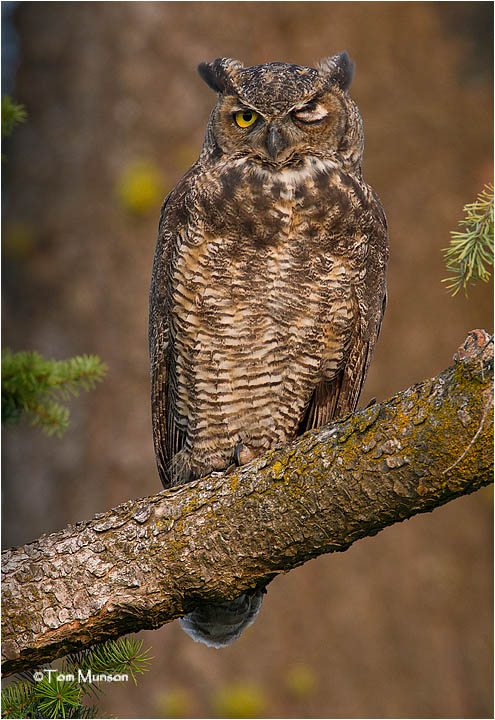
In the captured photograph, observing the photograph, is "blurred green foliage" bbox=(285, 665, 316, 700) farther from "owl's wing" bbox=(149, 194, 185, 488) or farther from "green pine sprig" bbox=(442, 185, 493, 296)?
"green pine sprig" bbox=(442, 185, 493, 296)

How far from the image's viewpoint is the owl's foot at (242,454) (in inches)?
112

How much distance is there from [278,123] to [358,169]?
401 millimetres

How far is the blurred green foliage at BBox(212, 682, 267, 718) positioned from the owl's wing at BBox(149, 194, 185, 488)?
6.58ft

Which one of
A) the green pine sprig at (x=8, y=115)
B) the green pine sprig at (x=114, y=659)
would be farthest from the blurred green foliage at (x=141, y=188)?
the green pine sprig at (x=114, y=659)

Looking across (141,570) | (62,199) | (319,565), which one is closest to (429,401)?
(141,570)

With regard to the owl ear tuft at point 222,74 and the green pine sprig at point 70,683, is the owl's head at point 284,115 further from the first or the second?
the green pine sprig at point 70,683

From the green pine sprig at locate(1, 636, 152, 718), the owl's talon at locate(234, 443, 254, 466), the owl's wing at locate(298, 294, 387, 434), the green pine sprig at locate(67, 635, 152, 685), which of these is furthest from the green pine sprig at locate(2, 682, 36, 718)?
the owl's wing at locate(298, 294, 387, 434)

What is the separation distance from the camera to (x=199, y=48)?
506cm

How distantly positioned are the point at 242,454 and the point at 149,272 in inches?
95.9

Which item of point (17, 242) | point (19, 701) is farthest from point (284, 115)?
point (17, 242)

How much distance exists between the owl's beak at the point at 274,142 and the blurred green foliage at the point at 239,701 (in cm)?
338

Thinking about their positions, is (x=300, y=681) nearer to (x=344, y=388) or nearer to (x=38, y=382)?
(x=344, y=388)

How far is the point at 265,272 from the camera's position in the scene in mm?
2609

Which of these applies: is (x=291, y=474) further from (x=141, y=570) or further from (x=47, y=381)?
(x=47, y=381)
